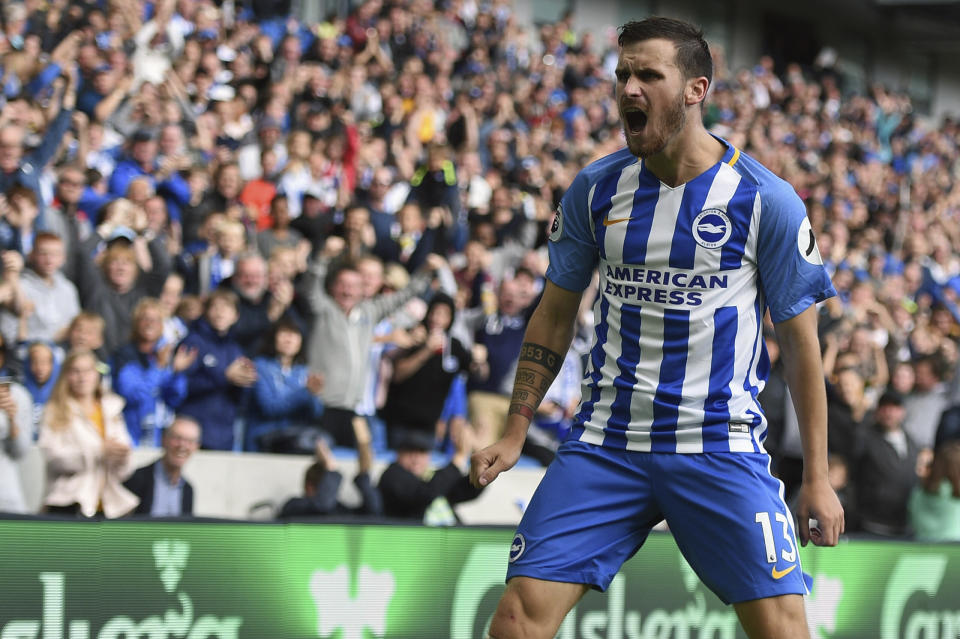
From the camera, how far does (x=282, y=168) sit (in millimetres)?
11148

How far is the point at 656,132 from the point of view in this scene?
372cm

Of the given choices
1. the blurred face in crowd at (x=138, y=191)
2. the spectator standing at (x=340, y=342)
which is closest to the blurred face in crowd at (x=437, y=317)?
the spectator standing at (x=340, y=342)

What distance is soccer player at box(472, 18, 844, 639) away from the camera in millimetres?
3736

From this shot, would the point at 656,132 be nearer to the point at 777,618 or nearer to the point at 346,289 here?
the point at 777,618

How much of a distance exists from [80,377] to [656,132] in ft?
14.5

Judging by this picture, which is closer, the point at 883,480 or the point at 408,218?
the point at 883,480

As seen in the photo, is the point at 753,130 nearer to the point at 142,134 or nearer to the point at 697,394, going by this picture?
the point at 142,134

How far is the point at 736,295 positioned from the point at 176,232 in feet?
21.8

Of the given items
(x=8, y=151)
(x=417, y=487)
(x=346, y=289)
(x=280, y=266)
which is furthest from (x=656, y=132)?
(x=8, y=151)

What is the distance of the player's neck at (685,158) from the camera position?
3869mm

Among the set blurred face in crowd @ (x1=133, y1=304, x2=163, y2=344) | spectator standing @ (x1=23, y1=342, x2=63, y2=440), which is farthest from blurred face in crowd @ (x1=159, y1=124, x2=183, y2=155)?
spectator standing @ (x1=23, y1=342, x2=63, y2=440)

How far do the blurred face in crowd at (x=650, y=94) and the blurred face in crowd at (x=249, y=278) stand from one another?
5265 mm

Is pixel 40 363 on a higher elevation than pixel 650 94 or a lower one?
lower

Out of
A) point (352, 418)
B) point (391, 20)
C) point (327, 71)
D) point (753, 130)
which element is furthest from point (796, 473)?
point (753, 130)
